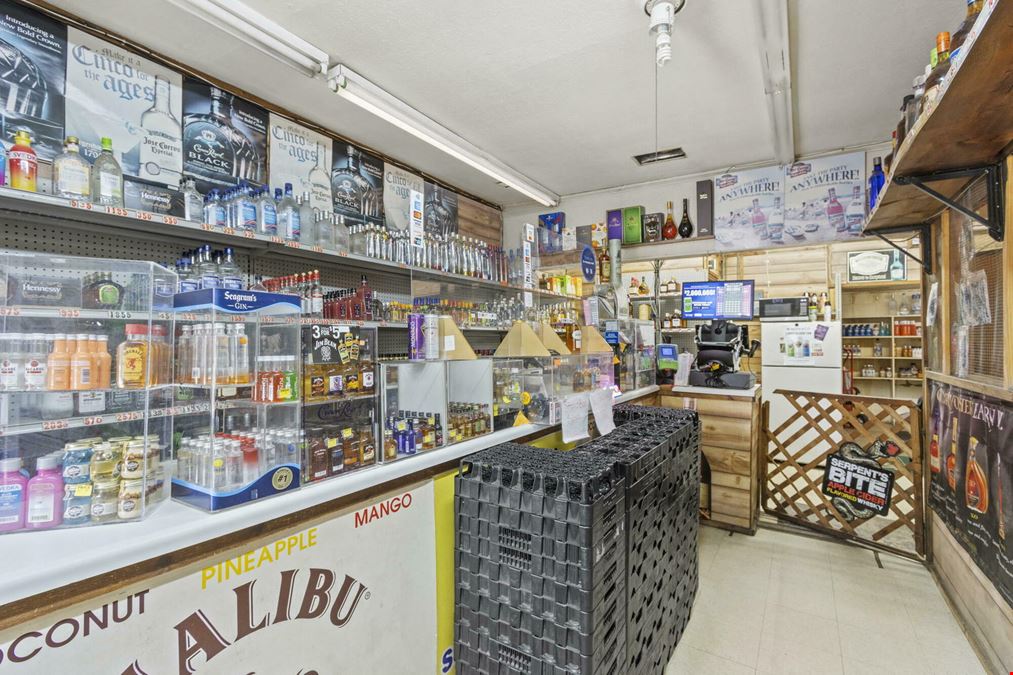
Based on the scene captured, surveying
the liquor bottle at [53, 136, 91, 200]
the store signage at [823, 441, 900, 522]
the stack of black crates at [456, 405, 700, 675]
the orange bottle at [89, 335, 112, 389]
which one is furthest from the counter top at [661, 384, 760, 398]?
the liquor bottle at [53, 136, 91, 200]

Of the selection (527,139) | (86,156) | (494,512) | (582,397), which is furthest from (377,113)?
(494,512)

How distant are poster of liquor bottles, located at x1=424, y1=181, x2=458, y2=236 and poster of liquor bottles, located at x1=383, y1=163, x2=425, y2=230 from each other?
288mm

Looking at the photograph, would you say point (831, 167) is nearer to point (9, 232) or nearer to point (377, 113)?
point (377, 113)

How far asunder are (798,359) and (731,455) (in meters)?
2.79

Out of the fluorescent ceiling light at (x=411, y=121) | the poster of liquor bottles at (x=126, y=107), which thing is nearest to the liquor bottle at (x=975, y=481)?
the fluorescent ceiling light at (x=411, y=121)

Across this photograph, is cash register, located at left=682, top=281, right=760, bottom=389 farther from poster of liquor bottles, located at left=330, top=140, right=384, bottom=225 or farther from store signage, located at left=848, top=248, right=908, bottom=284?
poster of liquor bottles, located at left=330, top=140, right=384, bottom=225

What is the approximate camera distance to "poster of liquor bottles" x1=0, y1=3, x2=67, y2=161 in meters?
2.66

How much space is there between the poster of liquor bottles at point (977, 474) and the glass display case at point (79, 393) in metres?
2.99

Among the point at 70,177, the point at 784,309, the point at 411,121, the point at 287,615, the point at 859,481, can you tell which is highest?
the point at 411,121

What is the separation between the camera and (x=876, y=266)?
5875 mm

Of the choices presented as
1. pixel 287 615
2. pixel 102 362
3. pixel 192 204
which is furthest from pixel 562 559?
pixel 192 204

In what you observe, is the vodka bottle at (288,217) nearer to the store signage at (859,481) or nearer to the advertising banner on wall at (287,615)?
the advertising banner on wall at (287,615)

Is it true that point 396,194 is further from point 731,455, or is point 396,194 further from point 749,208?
point 731,455

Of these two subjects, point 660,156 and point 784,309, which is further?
point 784,309
